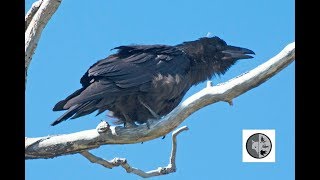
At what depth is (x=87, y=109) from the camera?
19.7 feet

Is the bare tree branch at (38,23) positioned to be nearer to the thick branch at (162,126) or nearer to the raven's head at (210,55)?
the thick branch at (162,126)

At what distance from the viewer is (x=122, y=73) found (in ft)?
21.0

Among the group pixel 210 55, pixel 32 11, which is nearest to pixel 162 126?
pixel 32 11

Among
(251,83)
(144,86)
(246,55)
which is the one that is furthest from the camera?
(246,55)

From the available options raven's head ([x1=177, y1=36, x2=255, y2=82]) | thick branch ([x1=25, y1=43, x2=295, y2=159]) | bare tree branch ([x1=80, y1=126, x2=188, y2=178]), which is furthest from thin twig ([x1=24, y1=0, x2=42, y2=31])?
raven's head ([x1=177, y1=36, x2=255, y2=82])

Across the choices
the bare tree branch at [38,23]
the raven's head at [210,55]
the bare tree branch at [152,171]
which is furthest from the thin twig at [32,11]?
the raven's head at [210,55]

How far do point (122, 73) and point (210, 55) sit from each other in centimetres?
137

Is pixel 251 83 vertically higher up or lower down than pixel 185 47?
lower down

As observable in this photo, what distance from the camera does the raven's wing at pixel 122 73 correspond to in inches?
236

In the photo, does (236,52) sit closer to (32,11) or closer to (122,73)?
(122,73)

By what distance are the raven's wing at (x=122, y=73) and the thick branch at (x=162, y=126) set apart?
0.38 meters

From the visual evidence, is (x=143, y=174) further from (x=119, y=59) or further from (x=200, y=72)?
(x=200, y=72)
